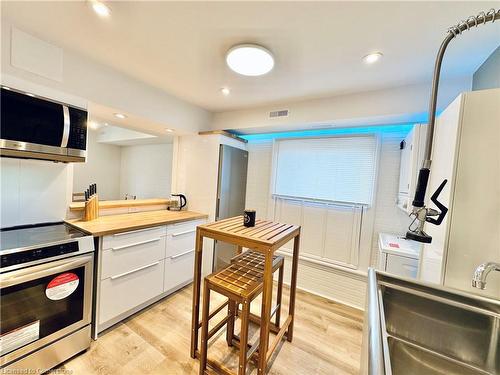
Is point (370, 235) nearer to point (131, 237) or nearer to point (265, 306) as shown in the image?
point (265, 306)

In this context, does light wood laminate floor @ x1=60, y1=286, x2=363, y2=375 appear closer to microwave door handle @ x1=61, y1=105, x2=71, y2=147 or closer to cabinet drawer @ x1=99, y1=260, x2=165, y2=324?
cabinet drawer @ x1=99, y1=260, x2=165, y2=324

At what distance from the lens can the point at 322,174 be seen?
267cm

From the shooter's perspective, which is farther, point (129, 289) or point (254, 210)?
point (129, 289)

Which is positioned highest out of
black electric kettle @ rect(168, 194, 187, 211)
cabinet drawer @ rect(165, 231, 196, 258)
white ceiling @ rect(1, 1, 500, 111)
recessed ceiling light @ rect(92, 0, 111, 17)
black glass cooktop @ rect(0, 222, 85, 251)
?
white ceiling @ rect(1, 1, 500, 111)

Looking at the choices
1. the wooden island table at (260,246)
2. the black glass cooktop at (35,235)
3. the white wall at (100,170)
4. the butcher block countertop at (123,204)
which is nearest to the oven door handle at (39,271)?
the black glass cooktop at (35,235)

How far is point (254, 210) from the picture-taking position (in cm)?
169

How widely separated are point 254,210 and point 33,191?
1.89 m

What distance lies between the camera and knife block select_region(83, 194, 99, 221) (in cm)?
198

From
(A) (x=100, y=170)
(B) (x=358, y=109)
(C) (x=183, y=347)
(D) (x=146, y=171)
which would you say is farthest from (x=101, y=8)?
(A) (x=100, y=170)

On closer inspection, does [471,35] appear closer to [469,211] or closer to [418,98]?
[418,98]

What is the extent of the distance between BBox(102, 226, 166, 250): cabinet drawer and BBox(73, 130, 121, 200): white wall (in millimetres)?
3609

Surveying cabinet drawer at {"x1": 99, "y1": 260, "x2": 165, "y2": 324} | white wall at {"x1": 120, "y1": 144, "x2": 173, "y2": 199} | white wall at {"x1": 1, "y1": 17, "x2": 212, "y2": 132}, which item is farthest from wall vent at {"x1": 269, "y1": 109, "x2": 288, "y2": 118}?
white wall at {"x1": 120, "y1": 144, "x2": 173, "y2": 199}

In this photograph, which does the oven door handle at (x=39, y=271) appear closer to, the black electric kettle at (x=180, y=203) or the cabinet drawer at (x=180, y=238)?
the cabinet drawer at (x=180, y=238)

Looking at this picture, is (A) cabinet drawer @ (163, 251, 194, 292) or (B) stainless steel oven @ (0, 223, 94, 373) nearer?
(B) stainless steel oven @ (0, 223, 94, 373)
